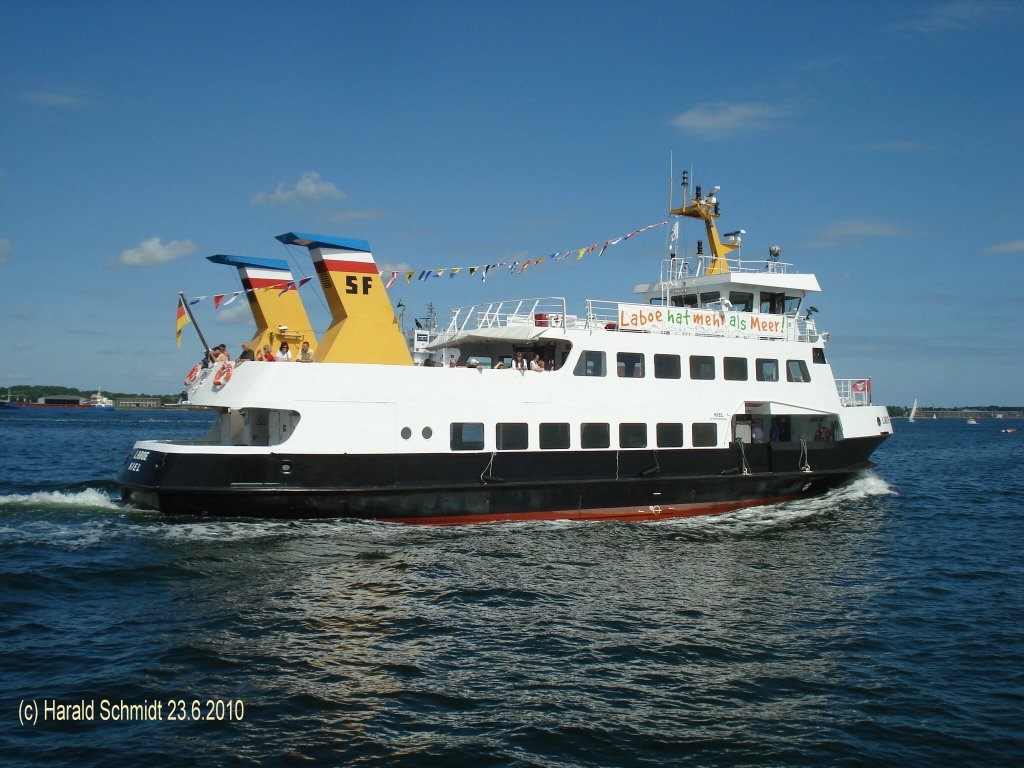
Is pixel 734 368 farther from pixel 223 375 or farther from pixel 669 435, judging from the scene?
pixel 223 375

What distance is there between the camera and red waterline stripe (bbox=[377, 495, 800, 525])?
16.8 m

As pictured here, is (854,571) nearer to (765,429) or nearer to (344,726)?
(765,429)

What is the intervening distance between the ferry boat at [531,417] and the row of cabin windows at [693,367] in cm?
4

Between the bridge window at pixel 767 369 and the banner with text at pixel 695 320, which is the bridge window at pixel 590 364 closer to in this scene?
the banner with text at pixel 695 320

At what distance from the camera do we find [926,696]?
907cm

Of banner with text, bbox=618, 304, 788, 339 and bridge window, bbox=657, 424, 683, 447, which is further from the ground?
banner with text, bbox=618, 304, 788, 339

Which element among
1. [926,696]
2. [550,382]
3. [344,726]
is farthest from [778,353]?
[344,726]

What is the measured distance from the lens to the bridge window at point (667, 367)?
1936 cm

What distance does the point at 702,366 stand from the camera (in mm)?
19891

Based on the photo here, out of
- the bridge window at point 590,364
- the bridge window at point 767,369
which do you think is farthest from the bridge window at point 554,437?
the bridge window at point 767,369

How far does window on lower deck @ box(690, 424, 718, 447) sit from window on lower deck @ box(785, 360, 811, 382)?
296cm

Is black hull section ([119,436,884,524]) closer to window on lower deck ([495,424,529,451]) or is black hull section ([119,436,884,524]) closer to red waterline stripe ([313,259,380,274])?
window on lower deck ([495,424,529,451])

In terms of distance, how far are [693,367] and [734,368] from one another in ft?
4.18

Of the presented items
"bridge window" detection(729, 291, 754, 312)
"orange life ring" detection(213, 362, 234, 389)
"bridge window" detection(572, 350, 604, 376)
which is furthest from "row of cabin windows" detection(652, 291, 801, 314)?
"orange life ring" detection(213, 362, 234, 389)
